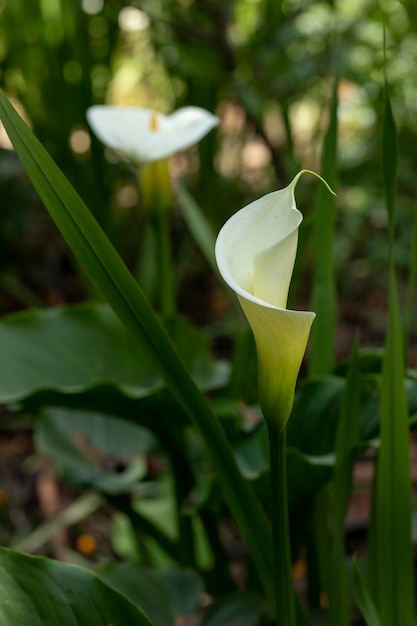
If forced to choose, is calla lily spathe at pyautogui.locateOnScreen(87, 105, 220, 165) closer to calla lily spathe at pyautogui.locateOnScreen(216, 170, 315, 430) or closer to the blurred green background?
the blurred green background

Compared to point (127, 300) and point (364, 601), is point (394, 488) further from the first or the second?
point (127, 300)

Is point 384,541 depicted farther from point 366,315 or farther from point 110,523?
point 366,315

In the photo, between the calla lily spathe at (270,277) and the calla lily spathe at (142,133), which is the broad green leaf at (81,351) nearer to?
the calla lily spathe at (142,133)

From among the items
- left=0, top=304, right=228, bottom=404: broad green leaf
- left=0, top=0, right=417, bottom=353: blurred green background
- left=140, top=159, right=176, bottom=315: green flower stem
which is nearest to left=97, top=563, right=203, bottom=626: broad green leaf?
left=0, top=304, right=228, bottom=404: broad green leaf

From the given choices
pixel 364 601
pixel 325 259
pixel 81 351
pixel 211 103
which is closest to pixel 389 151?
pixel 325 259

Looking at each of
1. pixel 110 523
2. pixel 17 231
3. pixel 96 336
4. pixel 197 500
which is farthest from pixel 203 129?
pixel 17 231

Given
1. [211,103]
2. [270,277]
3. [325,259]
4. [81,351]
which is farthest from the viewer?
[211,103]

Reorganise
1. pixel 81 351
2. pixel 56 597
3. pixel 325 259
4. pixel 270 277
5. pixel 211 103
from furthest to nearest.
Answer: pixel 211 103 < pixel 81 351 < pixel 325 259 < pixel 56 597 < pixel 270 277
